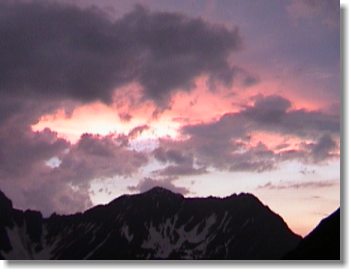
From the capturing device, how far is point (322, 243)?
5.96 metres

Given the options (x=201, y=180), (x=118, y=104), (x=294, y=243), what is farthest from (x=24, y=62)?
(x=294, y=243)

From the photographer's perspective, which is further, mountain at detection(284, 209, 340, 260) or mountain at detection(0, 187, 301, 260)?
mountain at detection(0, 187, 301, 260)

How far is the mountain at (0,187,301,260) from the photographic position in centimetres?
616

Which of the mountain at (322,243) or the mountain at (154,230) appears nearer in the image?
the mountain at (322,243)

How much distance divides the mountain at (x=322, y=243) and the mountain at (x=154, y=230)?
110mm

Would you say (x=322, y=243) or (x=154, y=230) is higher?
(x=154, y=230)

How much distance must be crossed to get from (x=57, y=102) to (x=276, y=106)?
7.48ft

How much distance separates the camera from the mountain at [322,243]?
5910 mm

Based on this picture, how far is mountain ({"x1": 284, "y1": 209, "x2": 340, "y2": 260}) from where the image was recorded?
5910 millimetres

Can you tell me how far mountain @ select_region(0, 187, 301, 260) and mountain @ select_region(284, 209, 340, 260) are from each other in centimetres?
11

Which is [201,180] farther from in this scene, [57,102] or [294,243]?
[57,102]

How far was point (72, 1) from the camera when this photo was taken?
6.79 meters

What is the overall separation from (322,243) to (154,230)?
1656 mm

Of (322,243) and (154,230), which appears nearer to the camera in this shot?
(322,243)
